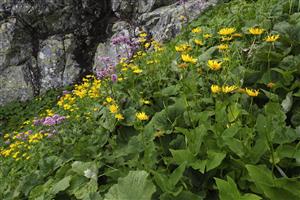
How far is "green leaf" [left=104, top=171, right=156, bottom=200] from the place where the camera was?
181 centimetres

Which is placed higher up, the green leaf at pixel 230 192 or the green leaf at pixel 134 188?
the green leaf at pixel 230 192

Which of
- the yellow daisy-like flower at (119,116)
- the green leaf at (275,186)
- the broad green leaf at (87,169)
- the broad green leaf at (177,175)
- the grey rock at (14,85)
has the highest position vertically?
the green leaf at (275,186)

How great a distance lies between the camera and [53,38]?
12812 millimetres

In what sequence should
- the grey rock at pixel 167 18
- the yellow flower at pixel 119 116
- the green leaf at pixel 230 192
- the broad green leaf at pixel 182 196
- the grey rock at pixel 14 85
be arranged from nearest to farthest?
the green leaf at pixel 230 192
the broad green leaf at pixel 182 196
the yellow flower at pixel 119 116
the grey rock at pixel 167 18
the grey rock at pixel 14 85

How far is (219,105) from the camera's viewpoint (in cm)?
238

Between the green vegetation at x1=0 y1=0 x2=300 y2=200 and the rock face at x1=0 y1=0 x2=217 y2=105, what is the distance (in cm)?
868

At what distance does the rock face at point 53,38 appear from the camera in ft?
40.3

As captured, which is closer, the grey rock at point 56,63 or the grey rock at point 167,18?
the grey rock at point 167,18

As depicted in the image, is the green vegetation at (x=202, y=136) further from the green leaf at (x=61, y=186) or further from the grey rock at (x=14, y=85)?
the grey rock at (x=14, y=85)

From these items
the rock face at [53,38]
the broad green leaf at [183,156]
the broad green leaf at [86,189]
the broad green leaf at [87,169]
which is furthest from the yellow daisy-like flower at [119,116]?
the rock face at [53,38]

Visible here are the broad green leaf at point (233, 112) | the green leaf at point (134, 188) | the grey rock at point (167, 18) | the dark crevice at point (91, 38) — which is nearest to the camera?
the green leaf at point (134, 188)

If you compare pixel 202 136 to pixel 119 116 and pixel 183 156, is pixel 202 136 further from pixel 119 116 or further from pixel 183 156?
pixel 119 116

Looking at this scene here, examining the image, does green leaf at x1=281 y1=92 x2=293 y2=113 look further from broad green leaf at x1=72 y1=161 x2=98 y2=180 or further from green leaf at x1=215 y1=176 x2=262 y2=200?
broad green leaf at x1=72 y1=161 x2=98 y2=180

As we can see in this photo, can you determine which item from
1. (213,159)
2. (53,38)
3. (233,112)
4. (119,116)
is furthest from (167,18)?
(213,159)
